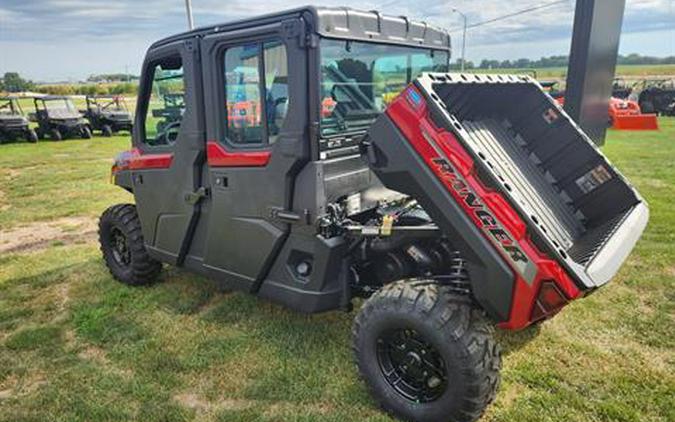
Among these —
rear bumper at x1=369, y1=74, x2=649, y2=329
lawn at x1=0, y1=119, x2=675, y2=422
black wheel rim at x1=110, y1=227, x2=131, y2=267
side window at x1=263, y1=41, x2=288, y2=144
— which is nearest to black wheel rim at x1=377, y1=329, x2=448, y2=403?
lawn at x1=0, y1=119, x2=675, y2=422

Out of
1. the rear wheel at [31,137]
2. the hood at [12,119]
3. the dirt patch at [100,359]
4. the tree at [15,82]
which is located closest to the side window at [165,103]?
the dirt patch at [100,359]

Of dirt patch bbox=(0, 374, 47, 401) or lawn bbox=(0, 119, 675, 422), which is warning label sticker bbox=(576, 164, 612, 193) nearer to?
lawn bbox=(0, 119, 675, 422)

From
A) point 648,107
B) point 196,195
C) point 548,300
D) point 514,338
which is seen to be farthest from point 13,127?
point 648,107

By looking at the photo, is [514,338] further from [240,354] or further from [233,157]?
[233,157]

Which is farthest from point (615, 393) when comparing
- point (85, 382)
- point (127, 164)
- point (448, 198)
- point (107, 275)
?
point (107, 275)

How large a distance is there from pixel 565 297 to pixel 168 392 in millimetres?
2485

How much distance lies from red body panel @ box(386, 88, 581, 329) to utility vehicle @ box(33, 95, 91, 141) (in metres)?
20.3

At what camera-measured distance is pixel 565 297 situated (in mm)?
2551

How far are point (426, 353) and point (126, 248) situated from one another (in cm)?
356

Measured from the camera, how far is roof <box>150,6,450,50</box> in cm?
312

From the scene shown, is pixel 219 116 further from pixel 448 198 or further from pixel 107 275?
pixel 107 275

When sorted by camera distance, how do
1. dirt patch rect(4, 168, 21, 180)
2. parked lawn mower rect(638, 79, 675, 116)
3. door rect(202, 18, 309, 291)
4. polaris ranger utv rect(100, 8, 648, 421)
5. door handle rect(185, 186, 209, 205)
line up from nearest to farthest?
1. polaris ranger utv rect(100, 8, 648, 421)
2. door rect(202, 18, 309, 291)
3. door handle rect(185, 186, 209, 205)
4. dirt patch rect(4, 168, 21, 180)
5. parked lawn mower rect(638, 79, 675, 116)

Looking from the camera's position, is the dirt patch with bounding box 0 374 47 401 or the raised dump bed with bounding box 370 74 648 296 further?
the dirt patch with bounding box 0 374 47 401

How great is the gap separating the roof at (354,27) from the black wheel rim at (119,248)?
2.06 metres
